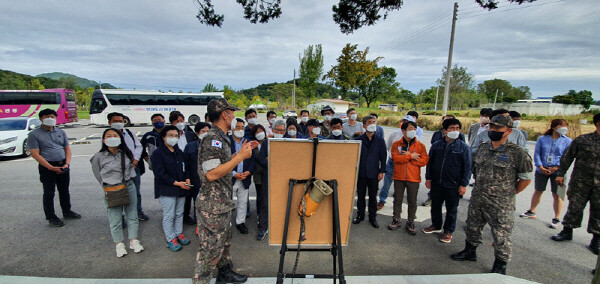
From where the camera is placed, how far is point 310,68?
39.8 m

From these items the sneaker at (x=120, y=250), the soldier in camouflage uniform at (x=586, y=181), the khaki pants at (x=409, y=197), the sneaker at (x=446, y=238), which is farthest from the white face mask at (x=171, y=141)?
the soldier in camouflage uniform at (x=586, y=181)

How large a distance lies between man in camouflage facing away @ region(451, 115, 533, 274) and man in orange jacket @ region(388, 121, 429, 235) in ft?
2.92

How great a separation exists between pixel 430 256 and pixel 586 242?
7.79 feet

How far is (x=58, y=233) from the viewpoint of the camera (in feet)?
12.5

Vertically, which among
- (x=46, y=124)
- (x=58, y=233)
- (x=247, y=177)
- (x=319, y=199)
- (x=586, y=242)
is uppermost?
(x=46, y=124)

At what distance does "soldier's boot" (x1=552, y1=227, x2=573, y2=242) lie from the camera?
3650 mm

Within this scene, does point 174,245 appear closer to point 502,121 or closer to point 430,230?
point 430,230

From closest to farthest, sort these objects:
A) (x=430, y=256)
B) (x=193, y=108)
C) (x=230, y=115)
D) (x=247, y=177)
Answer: (x=230, y=115) < (x=430, y=256) < (x=247, y=177) < (x=193, y=108)

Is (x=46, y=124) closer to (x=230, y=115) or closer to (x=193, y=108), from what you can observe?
(x=230, y=115)

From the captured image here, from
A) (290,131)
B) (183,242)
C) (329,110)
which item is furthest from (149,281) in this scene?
(329,110)

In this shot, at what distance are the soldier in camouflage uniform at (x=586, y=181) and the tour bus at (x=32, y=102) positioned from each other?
2495cm

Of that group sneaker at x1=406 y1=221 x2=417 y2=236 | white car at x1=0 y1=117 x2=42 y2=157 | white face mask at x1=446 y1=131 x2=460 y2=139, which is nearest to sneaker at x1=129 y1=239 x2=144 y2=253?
sneaker at x1=406 y1=221 x2=417 y2=236

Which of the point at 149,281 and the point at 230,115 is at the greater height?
the point at 230,115

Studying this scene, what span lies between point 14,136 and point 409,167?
41.4 feet
